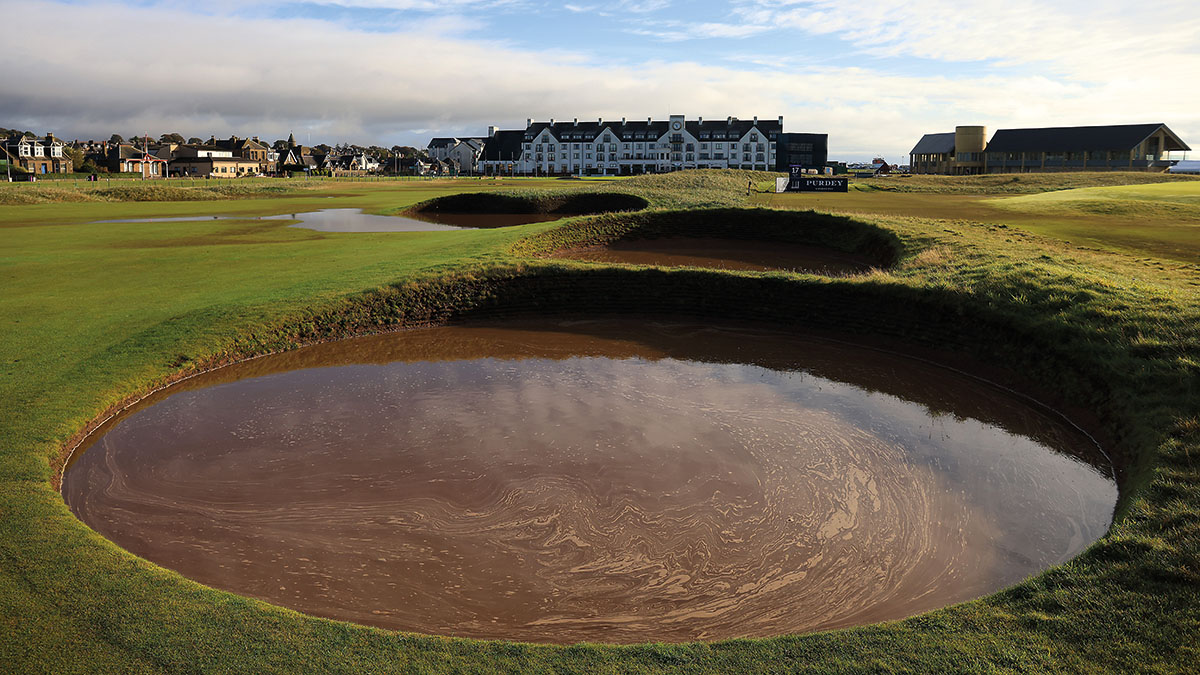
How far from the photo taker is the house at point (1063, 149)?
100938 millimetres

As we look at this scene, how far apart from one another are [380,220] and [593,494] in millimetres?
37488

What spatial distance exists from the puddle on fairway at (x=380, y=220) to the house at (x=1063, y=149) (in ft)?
285

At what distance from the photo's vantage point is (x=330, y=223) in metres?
41.3

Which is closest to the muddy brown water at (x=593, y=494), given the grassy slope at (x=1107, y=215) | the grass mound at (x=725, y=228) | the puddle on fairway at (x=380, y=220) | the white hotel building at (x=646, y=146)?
the grassy slope at (x=1107, y=215)

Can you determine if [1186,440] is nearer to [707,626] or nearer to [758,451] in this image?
[758,451]

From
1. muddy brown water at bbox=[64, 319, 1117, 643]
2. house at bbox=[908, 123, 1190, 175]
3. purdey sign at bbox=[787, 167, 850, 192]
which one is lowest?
muddy brown water at bbox=[64, 319, 1117, 643]

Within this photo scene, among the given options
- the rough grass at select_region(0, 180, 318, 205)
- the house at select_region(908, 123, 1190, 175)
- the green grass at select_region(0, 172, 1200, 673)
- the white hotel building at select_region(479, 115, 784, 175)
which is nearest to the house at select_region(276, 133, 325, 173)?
the white hotel building at select_region(479, 115, 784, 175)

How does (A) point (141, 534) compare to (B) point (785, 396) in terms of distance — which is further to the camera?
(B) point (785, 396)

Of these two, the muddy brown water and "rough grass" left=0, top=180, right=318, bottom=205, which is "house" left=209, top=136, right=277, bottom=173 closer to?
"rough grass" left=0, top=180, right=318, bottom=205

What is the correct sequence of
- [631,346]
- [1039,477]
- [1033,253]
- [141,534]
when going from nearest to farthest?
[141,534], [1039,477], [631,346], [1033,253]

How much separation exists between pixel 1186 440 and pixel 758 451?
5.47 meters

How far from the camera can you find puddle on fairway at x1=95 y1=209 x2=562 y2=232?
130ft

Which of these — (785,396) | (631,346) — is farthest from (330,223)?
(785,396)

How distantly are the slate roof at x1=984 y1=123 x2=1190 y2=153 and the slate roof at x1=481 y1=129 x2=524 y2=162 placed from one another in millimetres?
82295
